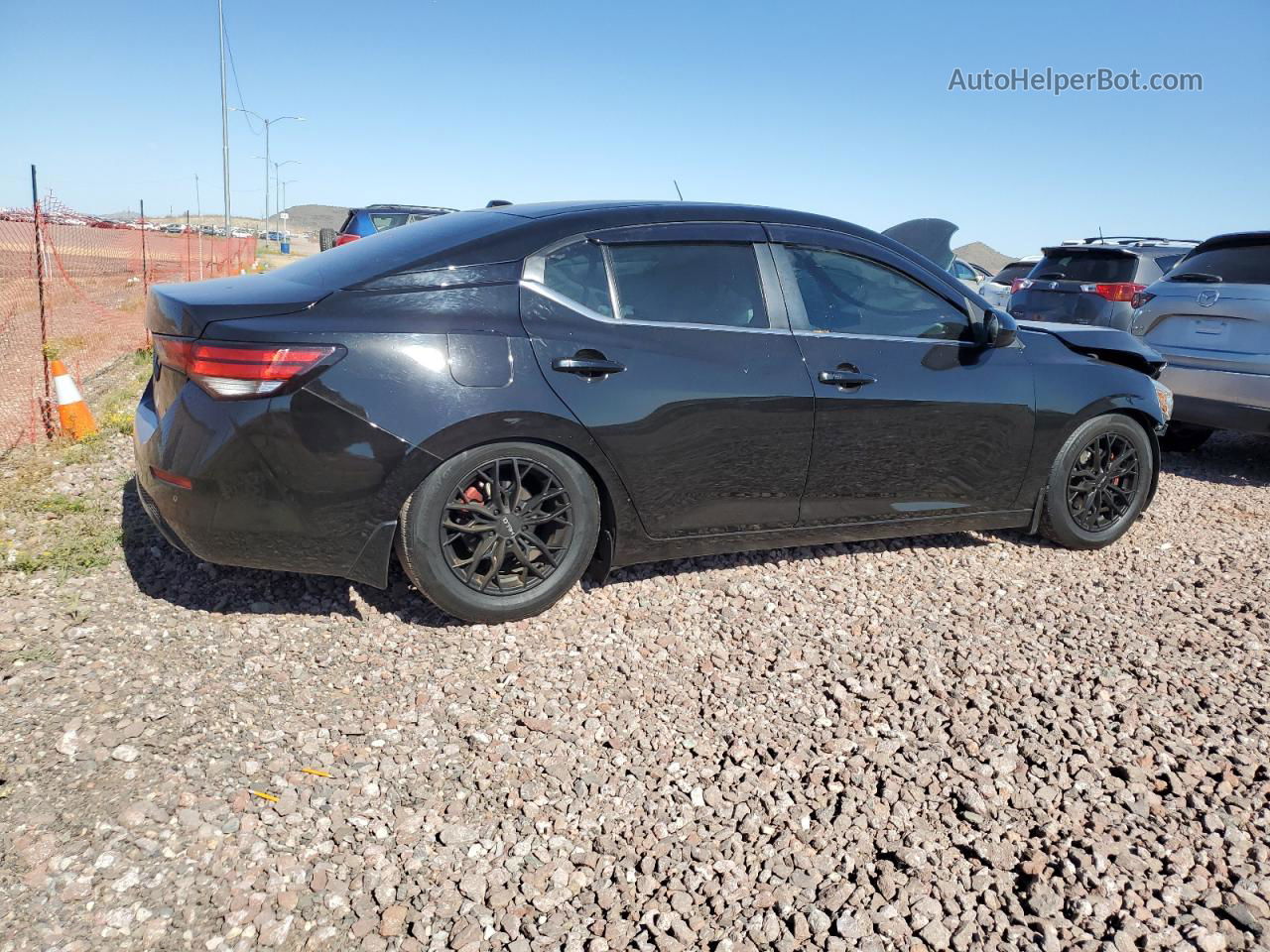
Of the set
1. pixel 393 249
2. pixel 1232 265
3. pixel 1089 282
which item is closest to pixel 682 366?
pixel 393 249

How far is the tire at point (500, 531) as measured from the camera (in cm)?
343

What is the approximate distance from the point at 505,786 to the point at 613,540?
1260 millimetres

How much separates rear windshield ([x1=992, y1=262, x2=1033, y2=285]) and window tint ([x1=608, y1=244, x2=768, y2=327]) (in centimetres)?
1196

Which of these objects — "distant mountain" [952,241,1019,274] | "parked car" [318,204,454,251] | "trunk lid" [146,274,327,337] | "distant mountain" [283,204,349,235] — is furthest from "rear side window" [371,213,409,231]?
"distant mountain" [283,204,349,235]

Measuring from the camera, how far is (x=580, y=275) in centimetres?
372

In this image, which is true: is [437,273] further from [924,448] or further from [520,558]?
[924,448]

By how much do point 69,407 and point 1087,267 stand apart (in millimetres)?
9220

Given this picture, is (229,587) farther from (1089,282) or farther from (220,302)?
(1089,282)

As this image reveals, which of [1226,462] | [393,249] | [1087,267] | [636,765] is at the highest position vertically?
[1087,267]

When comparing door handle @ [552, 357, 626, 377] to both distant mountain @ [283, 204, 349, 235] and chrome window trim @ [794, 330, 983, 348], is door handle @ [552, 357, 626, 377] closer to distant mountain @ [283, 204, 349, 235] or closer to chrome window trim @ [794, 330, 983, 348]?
Result: chrome window trim @ [794, 330, 983, 348]

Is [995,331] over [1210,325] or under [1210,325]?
under

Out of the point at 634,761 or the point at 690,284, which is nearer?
the point at 634,761

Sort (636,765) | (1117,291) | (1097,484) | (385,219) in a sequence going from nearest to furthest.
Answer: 1. (636,765)
2. (1097,484)
3. (1117,291)
4. (385,219)

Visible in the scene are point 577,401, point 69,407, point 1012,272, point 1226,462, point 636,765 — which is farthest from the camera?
point 1012,272
